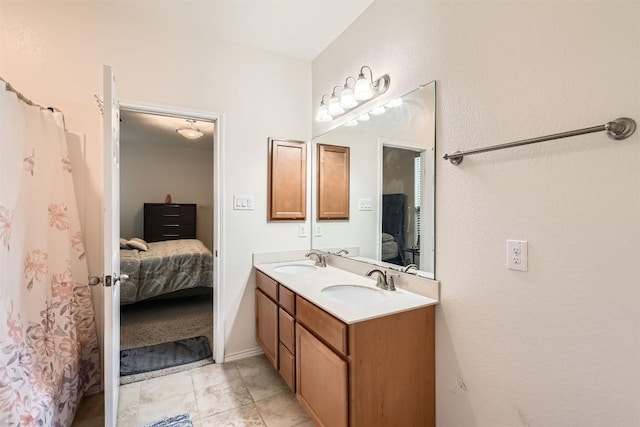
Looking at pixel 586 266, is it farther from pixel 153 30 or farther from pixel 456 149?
pixel 153 30

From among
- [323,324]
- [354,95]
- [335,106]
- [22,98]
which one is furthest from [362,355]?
[22,98]

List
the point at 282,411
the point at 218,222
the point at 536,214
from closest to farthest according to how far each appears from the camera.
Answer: the point at 536,214 < the point at 282,411 < the point at 218,222

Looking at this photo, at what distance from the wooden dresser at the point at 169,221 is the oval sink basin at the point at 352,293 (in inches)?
177

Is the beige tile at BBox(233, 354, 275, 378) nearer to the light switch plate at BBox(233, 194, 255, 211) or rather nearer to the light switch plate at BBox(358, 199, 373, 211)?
the light switch plate at BBox(233, 194, 255, 211)

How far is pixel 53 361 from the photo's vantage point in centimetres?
158

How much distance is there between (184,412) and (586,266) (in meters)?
2.14

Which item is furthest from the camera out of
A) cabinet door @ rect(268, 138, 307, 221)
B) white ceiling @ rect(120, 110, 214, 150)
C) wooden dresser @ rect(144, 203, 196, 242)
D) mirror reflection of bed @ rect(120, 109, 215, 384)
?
wooden dresser @ rect(144, 203, 196, 242)

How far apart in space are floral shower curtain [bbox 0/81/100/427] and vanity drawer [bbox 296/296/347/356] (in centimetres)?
127

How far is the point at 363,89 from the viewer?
1.93 m

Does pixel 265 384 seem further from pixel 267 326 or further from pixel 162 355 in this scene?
pixel 162 355

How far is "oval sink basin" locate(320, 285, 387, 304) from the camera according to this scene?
5.69 ft

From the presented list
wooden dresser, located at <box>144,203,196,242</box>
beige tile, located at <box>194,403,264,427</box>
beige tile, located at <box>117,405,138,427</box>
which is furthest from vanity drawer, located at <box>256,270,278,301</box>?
wooden dresser, located at <box>144,203,196,242</box>

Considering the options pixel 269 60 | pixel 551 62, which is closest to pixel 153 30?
pixel 269 60

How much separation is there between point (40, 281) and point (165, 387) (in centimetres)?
Result: 104
